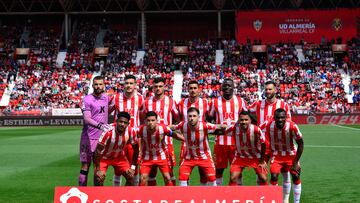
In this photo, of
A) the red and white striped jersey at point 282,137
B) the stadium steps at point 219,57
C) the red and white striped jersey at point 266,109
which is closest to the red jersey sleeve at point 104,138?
the red and white striped jersey at point 282,137

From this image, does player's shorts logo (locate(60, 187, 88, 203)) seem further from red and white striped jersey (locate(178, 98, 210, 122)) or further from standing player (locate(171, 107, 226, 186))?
red and white striped jersey (locate(178, 98, 210, 122))

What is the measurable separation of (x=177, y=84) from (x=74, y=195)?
39469 millimetres

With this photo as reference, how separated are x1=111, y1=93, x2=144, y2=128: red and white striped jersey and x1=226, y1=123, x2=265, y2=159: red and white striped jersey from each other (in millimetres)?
1843

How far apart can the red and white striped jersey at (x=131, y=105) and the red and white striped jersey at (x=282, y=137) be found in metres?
2.39

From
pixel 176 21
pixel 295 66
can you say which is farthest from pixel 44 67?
pixel 295 66

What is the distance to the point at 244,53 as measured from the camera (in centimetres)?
4959

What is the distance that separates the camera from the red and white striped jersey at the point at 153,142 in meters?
9.29

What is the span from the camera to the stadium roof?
2000 inches

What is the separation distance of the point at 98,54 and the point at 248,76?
560 inches

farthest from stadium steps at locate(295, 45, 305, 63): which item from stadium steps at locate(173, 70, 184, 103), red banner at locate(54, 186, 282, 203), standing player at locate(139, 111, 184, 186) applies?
red banner at locate(54, 186, 282, 203)

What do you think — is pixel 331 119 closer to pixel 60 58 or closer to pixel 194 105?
pixel 60 58

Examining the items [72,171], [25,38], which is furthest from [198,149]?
[25,38]

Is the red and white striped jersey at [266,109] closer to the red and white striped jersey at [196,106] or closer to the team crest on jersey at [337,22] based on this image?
the red and white striped jersey at [196,106]

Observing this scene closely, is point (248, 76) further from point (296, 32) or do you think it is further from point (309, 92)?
point (296, 32)
